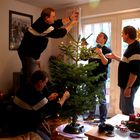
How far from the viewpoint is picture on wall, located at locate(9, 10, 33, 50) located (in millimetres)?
3672

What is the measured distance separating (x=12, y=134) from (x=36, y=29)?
1293 mm

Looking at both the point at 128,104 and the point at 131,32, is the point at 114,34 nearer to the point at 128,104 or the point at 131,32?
the point at 131,32

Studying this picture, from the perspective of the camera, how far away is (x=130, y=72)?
7.47ft

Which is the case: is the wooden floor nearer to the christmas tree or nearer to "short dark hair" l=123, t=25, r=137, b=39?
the christmas tree

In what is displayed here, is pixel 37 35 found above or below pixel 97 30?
below

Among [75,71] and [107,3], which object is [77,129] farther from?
[107,3]

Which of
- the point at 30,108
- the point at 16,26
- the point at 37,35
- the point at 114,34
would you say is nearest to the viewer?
the point at 30,108

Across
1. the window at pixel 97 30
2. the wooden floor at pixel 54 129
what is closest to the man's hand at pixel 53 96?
the wooden floor at pixel 54 129

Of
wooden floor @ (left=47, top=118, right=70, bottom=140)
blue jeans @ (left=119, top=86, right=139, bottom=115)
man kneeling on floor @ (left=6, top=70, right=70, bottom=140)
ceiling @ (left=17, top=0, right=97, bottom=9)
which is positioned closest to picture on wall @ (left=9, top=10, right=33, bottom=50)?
ceiling @ (left=17, top=0, right=97, bottom=9)

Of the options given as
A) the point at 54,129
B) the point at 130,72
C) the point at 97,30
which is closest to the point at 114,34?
the point at 97,30

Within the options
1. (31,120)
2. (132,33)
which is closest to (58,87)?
(31,120)

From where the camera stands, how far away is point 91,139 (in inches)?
62.6

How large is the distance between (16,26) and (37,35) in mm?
1432

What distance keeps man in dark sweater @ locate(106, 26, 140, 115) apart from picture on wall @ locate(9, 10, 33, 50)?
2.15 m
